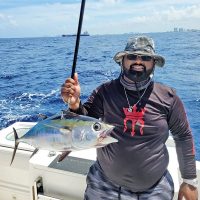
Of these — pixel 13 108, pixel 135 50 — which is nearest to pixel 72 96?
pixel 135 50

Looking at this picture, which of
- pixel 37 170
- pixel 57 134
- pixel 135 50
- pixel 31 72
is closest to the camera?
pixel 57 134

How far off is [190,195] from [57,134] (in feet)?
3.86

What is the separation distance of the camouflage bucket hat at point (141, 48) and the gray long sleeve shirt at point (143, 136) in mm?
197

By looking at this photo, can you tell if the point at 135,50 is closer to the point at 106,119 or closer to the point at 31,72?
the point at 106,119

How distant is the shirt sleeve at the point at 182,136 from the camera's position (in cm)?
224

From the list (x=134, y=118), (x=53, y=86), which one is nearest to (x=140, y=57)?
(x=134, y=118)

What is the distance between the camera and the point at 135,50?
2.20m

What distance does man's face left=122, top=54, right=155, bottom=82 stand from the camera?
2199mm

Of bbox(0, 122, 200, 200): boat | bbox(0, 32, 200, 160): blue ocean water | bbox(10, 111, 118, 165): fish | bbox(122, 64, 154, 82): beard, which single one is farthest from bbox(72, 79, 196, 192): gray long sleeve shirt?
bbox(0, 32, 200, 160): blue ocean water

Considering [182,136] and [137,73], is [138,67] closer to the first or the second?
[137,73]

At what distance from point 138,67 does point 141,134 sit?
43 centimetres

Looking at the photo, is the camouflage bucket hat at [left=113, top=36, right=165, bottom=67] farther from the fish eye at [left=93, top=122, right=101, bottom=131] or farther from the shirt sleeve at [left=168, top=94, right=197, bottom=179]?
the fish eye at [left=93, top=122, right=101, bottom=131]

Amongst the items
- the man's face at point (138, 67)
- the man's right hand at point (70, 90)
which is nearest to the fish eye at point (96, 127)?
the man's right hand at point (70, 90)

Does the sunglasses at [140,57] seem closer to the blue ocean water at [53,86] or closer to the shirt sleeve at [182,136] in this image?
the shirt sleeve at [182,136]
